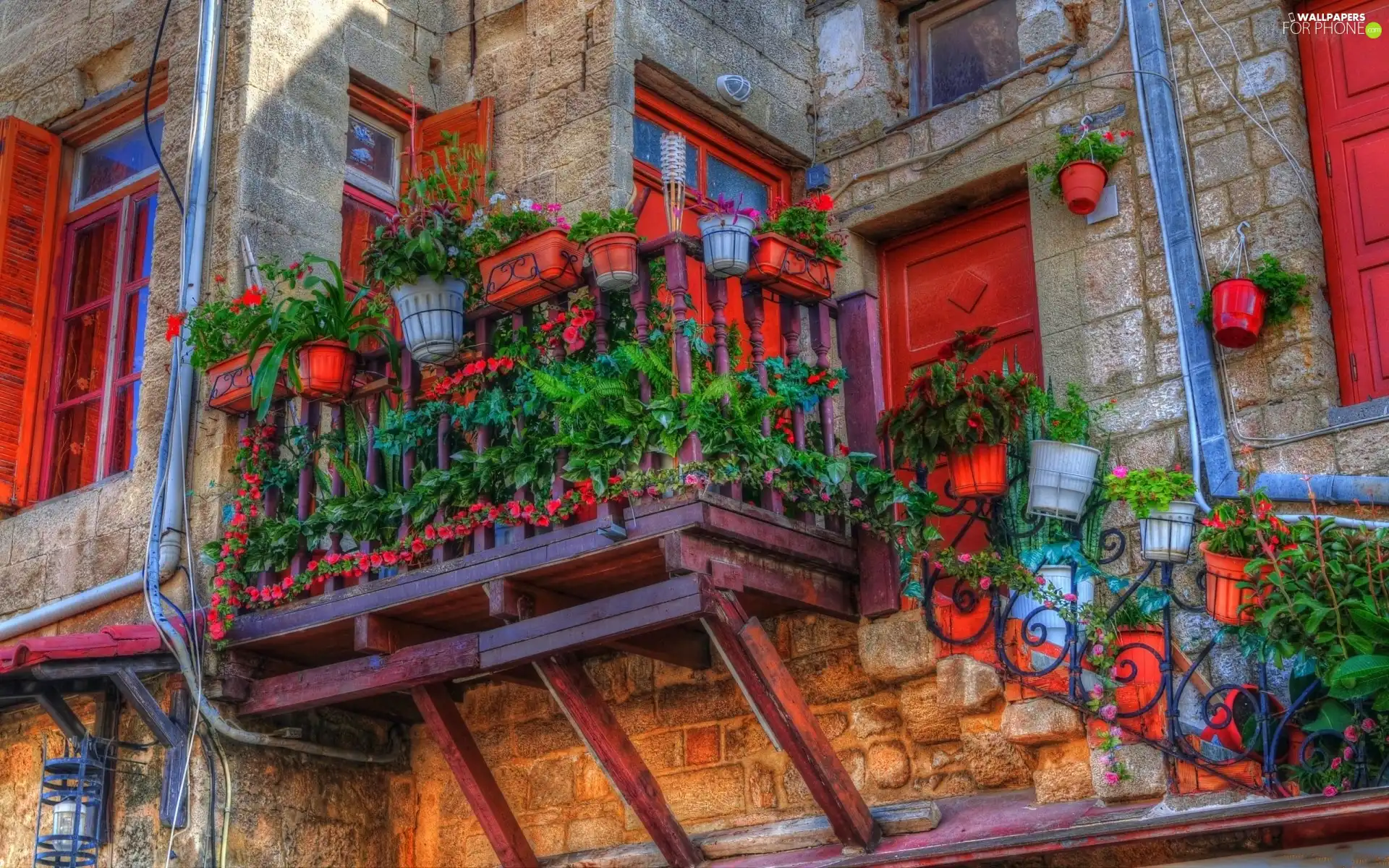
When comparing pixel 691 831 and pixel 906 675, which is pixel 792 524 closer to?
pixel 906 675

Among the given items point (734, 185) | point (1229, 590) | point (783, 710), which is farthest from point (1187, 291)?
point (734, 185)

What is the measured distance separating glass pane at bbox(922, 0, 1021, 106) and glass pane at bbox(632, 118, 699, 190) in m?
1.15

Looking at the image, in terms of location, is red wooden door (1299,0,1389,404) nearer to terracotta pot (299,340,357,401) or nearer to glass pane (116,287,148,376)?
terracotta pot (299,340,357,401)

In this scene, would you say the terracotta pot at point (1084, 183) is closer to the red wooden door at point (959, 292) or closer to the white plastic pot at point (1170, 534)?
the red wooden door at point (959, 292)

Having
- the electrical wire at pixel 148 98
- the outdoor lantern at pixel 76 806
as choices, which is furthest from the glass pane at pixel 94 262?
the outdoor lantern at pixel 76 806

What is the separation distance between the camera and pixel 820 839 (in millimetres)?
6277

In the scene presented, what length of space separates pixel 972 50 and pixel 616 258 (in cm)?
282

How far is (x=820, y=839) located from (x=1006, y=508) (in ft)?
4.32

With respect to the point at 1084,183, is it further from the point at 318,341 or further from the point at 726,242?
the point at 318,341

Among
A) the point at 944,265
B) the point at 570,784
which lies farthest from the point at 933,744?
the point at 944,265

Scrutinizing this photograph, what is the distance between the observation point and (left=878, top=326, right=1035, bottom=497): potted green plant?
236 inches

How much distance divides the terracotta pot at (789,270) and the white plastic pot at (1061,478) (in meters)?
1.00

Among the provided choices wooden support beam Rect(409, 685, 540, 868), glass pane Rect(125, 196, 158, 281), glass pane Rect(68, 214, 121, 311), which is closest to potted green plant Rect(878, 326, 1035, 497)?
wooden support beam Rect(409, 685, 540, 868)

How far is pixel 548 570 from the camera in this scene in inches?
243
